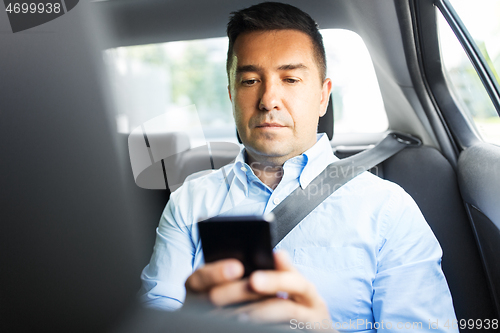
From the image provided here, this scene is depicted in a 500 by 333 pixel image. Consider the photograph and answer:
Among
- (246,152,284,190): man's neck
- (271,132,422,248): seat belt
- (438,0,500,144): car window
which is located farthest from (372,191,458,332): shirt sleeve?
(438,0,500,144): car window

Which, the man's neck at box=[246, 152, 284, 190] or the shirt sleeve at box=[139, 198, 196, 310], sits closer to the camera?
Answer: the shirt sleeve at box=[139, 198, 196, 310]

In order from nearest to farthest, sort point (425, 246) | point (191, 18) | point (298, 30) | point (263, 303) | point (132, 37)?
1. point (263, 303)
2. point (425, 246)
3. point (298, 30)
4. point (191, 18)
5. point (132, 37)

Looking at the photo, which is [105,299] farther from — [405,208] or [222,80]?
[222,80]

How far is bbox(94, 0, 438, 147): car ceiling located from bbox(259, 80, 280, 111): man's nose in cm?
32

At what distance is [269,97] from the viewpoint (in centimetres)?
109

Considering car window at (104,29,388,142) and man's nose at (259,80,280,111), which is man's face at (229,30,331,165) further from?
car window at (104,29,388,142)

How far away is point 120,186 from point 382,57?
4.03ft

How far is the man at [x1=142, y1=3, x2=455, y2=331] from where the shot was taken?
0.94 metres

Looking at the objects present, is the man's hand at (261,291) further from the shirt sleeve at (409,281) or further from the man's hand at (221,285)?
the shirt sleeve at (409,281)

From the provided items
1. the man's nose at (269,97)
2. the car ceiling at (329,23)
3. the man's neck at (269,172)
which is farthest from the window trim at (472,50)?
the man's neck at (269,172)

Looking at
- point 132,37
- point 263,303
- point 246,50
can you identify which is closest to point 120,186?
point 263,303

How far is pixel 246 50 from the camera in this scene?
1168 mm

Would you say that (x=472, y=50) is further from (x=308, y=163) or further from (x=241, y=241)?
(x=241, y=241)

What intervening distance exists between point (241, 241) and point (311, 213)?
59cm
